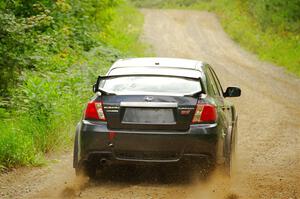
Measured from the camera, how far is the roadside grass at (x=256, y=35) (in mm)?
29206

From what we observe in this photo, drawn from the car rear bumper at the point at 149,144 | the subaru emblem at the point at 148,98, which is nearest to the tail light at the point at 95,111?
the car rear bumper at the point at 149,144

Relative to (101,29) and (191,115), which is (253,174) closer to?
(191,115)

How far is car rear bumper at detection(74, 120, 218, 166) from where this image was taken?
25.4ft

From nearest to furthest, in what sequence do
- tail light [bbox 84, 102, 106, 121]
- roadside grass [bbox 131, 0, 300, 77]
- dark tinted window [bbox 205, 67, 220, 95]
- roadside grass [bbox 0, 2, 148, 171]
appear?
tail light [bbox 84, 102, 106, 121] → dark tinted window [bbox 205, 67, 220, 95] → roadside grass [bbox 0, 2, 148, 171] → roadside grass [bbox 131, 0, 300, 77]

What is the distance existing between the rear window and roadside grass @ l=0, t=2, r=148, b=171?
1.75 metres

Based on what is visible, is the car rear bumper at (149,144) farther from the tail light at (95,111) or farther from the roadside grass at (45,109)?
the roadside grass at (45,109)

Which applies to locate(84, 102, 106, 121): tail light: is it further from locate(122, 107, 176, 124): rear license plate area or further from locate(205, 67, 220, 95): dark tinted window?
locate(205, 67, 220, 95): dark tinted window

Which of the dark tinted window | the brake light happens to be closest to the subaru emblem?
the brake light

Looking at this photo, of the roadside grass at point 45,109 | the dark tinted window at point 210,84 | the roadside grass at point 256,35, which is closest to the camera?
the dark tinted window at point 210,84

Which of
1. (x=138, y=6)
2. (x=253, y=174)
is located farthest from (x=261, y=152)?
(x=138, y=6)

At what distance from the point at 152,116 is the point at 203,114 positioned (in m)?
0.59

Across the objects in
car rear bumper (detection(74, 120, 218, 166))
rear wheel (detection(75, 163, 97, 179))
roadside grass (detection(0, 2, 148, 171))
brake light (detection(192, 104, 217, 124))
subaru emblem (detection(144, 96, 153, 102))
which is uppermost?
subaru emblem (detection(144, 96, 153, 102))

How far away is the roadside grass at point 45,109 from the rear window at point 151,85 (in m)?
1.75

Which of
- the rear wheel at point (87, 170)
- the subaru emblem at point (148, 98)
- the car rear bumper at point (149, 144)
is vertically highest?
the subaru emblem at point (148, 98)
